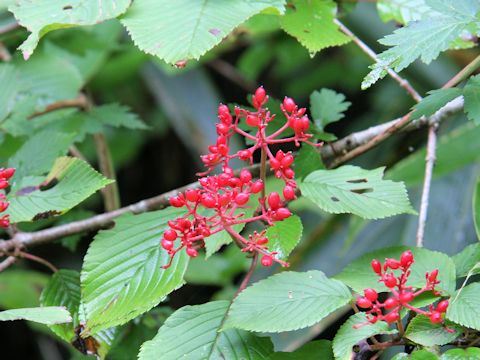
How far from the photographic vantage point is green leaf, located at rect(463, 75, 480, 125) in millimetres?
922

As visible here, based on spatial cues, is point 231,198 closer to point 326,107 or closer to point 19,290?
point 326,107

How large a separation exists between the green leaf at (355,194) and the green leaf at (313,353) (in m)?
0.18

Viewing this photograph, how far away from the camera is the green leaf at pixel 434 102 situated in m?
0.93

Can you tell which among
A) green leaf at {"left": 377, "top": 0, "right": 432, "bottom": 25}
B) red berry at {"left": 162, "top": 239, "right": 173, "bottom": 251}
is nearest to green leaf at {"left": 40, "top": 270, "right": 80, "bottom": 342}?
red berry at {"left": 162, "top": 239, "right": 173, "bottom": 251}

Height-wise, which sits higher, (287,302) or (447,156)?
(287,302)

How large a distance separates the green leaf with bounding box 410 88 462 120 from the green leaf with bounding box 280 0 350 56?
0.19m

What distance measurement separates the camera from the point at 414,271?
93cm

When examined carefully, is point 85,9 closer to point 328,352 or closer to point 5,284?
point 328,352

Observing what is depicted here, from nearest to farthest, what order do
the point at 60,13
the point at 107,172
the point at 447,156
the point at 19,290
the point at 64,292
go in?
the point at 60,13
the point at 64,292
the point at 107,172
the point at 447,156
the point at 19,290

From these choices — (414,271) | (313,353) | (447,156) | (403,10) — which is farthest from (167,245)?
(447,156)

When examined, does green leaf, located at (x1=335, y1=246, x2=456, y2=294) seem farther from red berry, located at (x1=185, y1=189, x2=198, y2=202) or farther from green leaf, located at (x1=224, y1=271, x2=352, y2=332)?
red berry, located at (x1=185, y1=189, x2=198, y2=202)

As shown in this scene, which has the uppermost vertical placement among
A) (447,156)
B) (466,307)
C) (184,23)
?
(184,23)

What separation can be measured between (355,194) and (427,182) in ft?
0.57

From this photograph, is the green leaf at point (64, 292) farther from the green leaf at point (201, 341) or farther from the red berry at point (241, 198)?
the red berry at point (241, 198)
